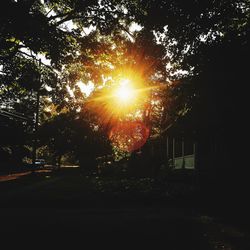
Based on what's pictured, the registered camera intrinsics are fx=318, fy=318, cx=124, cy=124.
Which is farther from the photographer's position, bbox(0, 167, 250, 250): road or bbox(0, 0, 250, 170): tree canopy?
bbox(0, 0, 250, 170): tree canopy

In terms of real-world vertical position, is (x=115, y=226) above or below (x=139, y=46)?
below

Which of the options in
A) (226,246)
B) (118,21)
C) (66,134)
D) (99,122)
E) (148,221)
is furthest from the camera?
(66,134)

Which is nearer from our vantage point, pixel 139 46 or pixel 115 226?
pixel 115 226

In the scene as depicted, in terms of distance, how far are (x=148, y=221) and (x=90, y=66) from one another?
7.41m

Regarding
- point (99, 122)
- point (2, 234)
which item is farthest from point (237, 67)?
point (99, 122)

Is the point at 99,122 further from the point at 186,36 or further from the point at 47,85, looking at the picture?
the point at 186,36

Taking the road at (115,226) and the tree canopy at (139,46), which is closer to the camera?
the road at (115,226)

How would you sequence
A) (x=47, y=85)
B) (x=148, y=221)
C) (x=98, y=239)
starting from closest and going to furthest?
(x=98, y=239) → (x=148, y=221) → (x=47, y=85)

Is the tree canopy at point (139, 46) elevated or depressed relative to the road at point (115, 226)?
elevated

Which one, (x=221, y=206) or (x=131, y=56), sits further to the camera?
(x=131, y=56)

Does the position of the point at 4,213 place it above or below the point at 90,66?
below

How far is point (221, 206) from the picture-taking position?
1073cm

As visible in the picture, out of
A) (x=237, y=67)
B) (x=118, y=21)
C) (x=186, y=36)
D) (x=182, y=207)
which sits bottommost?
(x=182, y=207)

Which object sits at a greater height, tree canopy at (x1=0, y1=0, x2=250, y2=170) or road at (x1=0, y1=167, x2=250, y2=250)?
tree canopy at (x1=0, y1=0, x2=250, y2=170)
